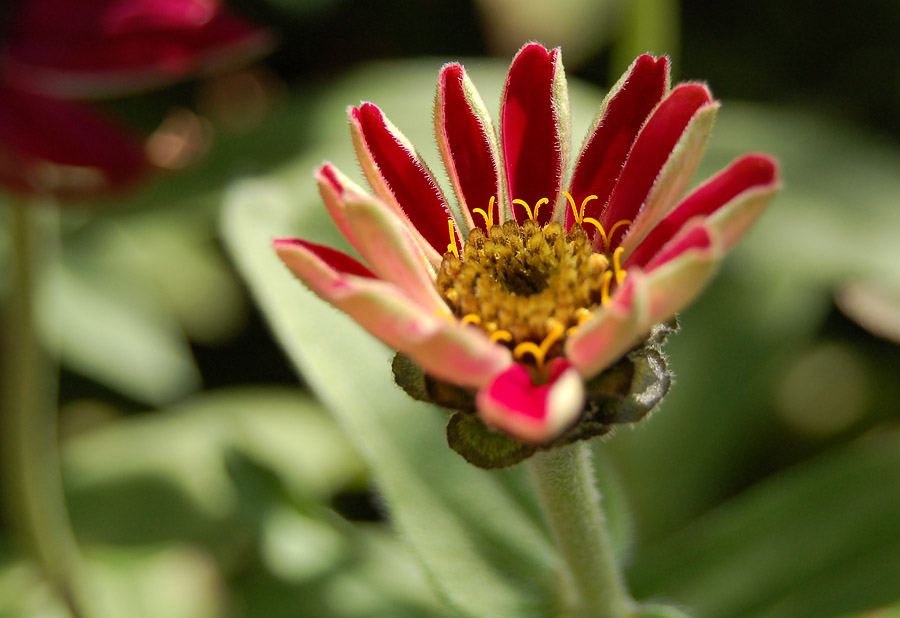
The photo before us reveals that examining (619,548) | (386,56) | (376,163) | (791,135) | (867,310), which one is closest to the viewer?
(376,163)

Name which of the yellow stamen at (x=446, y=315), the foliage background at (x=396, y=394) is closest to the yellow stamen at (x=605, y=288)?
the yellow stamen at (x=446, y=315)

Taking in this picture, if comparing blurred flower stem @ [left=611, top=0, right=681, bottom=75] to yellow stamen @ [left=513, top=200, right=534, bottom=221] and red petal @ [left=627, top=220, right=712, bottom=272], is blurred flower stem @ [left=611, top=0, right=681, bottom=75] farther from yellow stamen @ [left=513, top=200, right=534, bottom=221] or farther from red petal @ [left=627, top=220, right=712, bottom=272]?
red petal @ [left=627, top=220, right=712, bottom=272]

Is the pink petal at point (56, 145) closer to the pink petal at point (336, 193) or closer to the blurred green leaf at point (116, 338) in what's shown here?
the blurred green leaf at point (116, 338)

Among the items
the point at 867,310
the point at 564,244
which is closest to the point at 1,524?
the point at 564,244

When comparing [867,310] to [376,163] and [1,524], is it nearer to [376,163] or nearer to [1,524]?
[376,163]

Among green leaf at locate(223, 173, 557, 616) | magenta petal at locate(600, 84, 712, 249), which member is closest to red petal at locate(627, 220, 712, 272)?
magenta petal at locate(600, 84, 712, 249)
